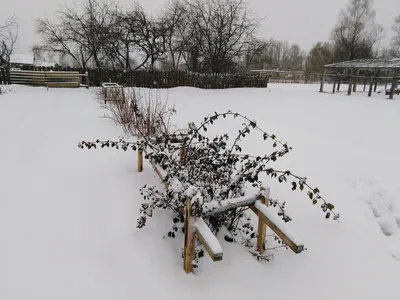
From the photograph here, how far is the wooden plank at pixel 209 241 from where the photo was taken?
1.64 metres

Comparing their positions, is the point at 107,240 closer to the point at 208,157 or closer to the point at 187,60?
the point at 208,157

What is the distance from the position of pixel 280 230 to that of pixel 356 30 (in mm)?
28442

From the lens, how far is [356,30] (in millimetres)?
24781

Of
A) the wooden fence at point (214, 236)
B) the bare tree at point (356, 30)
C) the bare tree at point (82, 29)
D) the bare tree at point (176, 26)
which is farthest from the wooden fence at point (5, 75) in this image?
the bare tree at point (356, 30)

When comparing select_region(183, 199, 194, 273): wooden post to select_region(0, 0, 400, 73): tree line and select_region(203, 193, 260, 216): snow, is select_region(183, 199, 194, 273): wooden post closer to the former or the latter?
select_region(203, 193, 260, 216): snow

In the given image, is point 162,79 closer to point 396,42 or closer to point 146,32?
point 146,32

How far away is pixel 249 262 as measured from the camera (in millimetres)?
2213

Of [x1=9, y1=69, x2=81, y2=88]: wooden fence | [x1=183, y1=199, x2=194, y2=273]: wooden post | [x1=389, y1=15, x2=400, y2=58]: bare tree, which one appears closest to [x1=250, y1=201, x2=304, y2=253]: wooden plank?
[x1=183, y1=199, x2=194, y2=273]: wooden post

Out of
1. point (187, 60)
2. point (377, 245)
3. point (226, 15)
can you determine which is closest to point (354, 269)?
point (377, 245)

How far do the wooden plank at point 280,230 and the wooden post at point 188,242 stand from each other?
580mm

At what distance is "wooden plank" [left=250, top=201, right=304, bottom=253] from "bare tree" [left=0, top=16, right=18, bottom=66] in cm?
1701

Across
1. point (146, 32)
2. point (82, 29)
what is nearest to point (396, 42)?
point (146, 32)

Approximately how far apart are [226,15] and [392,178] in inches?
644

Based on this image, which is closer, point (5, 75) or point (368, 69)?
point (5, 75)
